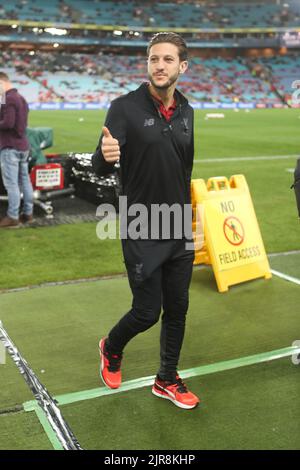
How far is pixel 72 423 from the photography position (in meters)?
3.32

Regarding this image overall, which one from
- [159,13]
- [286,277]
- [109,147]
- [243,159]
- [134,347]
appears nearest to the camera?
[109,147]

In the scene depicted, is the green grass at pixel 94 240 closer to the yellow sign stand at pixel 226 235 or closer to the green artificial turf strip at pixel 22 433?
the yellow sign stand at pixel 226 235

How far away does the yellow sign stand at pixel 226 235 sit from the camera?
578 cm

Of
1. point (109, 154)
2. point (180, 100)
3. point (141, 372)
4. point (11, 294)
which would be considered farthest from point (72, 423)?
point (11, 294)

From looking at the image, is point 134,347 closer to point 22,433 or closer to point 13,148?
point 22,433

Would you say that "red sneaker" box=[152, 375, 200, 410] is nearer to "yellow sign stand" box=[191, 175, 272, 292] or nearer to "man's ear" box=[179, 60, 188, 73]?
"man's ear" box=[179, 60, 188, 73]

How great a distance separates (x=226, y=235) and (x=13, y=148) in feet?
10.6

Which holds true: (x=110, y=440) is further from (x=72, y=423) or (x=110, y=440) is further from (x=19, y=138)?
(x=19, y=138)

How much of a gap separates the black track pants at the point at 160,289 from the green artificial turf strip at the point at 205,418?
29cm

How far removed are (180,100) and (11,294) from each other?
2.99m

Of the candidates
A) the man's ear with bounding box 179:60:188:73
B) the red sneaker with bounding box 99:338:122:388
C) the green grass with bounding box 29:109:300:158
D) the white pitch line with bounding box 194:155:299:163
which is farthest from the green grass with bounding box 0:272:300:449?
the green grass with bounding box 29:109:300:158

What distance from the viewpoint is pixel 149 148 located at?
3186mm

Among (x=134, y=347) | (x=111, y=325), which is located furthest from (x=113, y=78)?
(x=134, y=347)

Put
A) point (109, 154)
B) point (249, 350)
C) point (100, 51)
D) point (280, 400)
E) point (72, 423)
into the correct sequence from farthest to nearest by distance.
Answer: point (100, 51), point (249, 350), point (280, 400), point (72, 423), point (109, 154)
